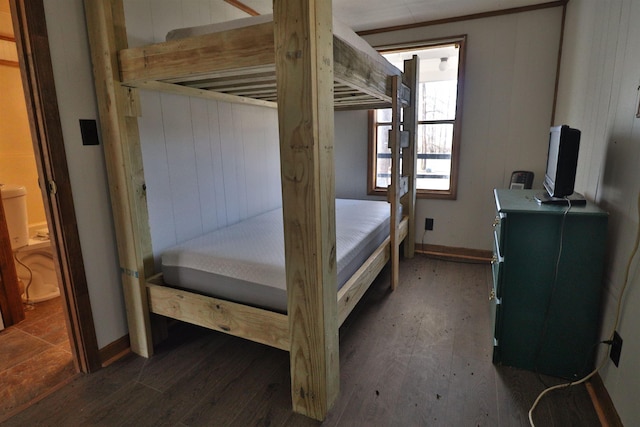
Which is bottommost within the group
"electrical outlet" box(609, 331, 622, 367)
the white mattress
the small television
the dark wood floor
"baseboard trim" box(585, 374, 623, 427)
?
the dark wood floor

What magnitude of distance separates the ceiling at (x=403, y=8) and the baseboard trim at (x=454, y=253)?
6.88 feet

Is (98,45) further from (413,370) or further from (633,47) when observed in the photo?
(633,47)

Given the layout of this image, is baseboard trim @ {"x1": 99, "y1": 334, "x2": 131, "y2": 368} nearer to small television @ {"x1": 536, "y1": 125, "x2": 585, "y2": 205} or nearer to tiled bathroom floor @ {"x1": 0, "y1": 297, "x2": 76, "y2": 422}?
tiled bathroom floor @ {"x1": 0, "y1": 297, "x2": 76, "y2": 422}

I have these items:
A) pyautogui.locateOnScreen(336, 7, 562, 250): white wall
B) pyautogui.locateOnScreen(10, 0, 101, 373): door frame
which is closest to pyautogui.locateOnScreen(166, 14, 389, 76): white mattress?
pyautogui.locateOnScreen(10, 0, 101, 373): door frame

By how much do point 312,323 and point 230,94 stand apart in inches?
66.2

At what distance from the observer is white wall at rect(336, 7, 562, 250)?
9.27ft

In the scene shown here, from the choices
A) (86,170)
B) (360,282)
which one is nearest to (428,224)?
(360,282)

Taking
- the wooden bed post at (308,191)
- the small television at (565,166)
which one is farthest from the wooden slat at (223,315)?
the small television at (565,166)

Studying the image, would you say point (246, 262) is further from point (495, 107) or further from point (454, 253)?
point (495, 107)

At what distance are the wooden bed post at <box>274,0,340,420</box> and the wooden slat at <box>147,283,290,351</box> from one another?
12 cm

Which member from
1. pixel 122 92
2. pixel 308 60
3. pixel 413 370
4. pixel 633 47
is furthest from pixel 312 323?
pixel 633 47

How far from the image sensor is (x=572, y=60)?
240 centimetres

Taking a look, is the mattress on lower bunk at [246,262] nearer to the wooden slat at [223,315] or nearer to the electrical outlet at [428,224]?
the wooden slat at [223,315]

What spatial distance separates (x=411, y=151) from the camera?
10.2 ft
